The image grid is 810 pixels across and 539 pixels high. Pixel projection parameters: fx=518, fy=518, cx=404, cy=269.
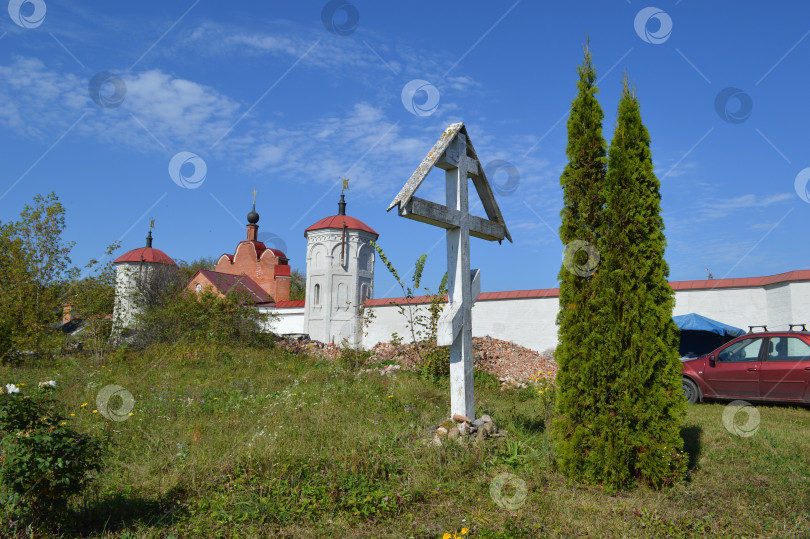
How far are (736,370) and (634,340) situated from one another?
235 inches

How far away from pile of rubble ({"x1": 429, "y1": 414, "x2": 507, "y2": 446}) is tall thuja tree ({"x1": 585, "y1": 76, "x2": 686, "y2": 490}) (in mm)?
1055

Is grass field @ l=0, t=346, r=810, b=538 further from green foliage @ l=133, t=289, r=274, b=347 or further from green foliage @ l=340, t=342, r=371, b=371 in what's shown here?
green foliage @ l=133, t=289, r=274, b=347

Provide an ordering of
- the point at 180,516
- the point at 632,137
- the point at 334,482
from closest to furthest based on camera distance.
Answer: the point at 180,516, the point at 334,482, the point at 632,137

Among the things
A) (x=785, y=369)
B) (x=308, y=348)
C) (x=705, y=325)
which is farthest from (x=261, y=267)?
(x=785, y=369)

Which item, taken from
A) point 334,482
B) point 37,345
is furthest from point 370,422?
point 37,345

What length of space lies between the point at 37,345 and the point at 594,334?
13.1m

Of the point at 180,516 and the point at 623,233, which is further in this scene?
the point at 623,233

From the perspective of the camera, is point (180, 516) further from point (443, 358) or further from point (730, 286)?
point (730, 286)

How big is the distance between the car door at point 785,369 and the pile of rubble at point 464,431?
238 inches

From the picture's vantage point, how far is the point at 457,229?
5.83m

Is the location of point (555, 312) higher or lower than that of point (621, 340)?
higher

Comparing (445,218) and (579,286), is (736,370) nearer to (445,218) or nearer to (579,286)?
(579,286)

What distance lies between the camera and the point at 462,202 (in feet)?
19.5

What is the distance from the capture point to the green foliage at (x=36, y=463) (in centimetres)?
324
